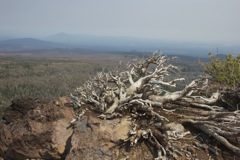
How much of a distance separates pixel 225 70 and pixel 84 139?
35.2ft

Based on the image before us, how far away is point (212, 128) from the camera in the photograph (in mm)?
9102

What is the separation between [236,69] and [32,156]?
38.1ft

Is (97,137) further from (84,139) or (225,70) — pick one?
(225,70)

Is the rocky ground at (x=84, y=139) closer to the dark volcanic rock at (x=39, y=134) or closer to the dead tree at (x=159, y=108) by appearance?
the dark volcanic rock at (x=39, y=134)

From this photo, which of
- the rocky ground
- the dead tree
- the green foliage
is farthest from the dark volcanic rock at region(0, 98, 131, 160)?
the green foliage

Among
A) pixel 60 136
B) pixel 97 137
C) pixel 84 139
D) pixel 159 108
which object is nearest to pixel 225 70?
pixel 159 108

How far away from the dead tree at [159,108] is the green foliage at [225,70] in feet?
11.6

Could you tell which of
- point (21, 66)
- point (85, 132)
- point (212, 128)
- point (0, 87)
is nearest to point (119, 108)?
point (85, 132)

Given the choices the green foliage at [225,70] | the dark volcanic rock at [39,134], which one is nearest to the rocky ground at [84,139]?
the dark volcanic rock at [39,134]

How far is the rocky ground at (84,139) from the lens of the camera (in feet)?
27.8

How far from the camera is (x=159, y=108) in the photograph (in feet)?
35.6

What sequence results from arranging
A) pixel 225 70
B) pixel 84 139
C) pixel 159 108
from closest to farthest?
pixel 84 139
pixel 159 108
pixel 225 70

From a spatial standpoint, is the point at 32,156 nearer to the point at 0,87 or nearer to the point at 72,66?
the point at 0,87

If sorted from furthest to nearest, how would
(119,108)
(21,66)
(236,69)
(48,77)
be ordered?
(21,66), (48,77), (236,69), (119,108)
